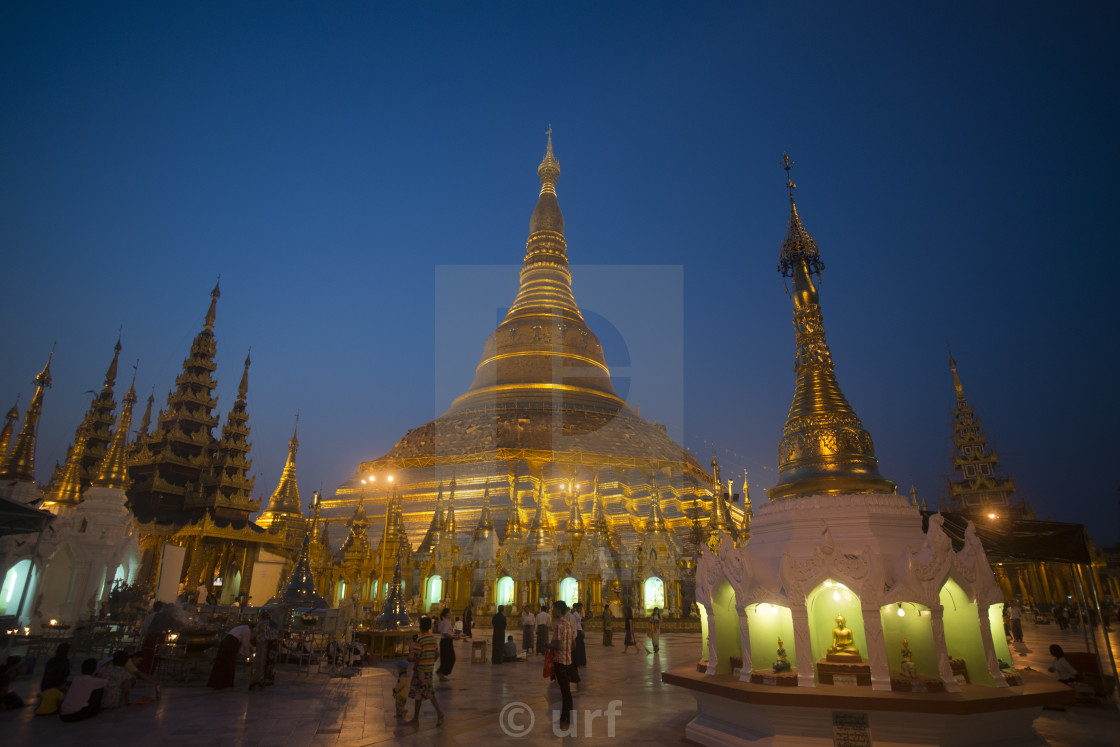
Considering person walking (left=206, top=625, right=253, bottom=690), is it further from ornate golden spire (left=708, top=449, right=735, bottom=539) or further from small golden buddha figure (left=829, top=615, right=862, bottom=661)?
ornate golden spire (left=708, top=449, right=735, bottom=539)

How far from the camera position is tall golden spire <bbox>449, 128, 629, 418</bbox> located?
40.1m

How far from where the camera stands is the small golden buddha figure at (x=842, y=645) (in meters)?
6.28

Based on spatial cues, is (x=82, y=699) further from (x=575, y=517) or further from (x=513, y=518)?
(x=575, y=517)

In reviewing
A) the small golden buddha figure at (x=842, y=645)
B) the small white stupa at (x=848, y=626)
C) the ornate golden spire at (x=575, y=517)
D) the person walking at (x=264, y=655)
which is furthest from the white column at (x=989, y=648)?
the ornate golden spire at (x=575, y=517)

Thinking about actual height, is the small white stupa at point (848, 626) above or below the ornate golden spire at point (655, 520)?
below

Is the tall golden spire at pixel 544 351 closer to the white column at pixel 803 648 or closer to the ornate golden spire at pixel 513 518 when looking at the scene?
the ornate golden spire at pixel 513 518

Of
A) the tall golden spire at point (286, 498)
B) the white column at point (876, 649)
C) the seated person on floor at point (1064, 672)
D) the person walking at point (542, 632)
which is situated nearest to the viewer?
the white column at point (876, 649)

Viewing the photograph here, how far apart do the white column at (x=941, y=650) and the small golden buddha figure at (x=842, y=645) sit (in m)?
0.70

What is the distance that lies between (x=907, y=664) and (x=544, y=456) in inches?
1153

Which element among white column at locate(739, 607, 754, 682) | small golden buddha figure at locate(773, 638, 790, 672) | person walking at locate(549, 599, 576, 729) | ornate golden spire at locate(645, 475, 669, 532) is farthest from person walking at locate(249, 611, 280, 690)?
ornate golden spire at locate(645, 475, 669, 532)

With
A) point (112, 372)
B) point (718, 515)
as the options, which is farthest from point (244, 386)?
point (718, 515)

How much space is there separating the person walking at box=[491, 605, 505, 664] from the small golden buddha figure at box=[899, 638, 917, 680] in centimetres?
841

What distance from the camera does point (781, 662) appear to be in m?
6.50

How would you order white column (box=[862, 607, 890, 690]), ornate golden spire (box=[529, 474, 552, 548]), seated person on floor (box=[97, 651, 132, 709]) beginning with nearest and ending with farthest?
white column (box=[862, 607, 890, 690]) < seated person on floor (box=[97, 651, 132, 709]) < ornate golden spire (box=[529, 474, 552, 548])
